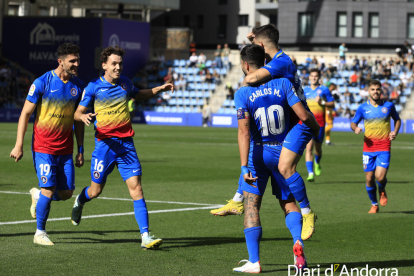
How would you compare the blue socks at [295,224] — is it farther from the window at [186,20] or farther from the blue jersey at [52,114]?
the window at [186,20]

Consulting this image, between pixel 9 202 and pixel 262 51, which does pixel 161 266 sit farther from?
pixel 9 202

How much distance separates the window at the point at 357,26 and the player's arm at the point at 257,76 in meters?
60.1

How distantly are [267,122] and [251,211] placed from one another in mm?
859

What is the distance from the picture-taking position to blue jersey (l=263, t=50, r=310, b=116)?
6.75 metres

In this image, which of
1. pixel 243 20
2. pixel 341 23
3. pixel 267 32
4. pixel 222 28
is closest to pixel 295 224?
pixel 267 32

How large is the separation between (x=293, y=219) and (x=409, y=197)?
750 centimetres

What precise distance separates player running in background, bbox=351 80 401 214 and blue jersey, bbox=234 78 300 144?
5.23 metres

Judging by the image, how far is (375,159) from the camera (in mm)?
11742

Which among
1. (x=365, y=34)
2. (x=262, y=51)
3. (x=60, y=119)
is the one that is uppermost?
(x=365, y=34)

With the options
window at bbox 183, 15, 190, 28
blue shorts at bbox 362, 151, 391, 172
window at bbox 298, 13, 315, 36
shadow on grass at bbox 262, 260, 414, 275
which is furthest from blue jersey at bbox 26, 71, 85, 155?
window at bbox 183, 15, 190, 28

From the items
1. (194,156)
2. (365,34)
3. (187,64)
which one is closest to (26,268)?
(194,156)

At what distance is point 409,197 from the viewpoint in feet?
44.5

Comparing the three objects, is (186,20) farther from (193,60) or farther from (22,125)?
(22,125)

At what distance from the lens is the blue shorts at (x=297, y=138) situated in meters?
6.85
